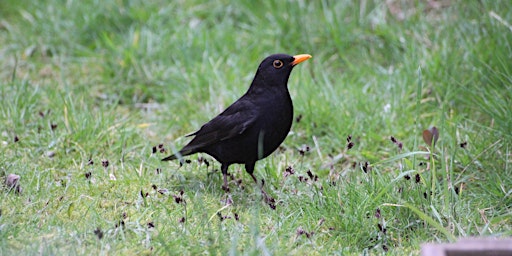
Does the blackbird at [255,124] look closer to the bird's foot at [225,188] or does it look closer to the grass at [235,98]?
the bird's foot at [225,188]

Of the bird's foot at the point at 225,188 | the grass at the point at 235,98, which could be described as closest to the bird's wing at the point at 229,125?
the grass at the point at 235,98

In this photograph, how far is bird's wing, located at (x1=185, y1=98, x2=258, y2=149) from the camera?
4309 millimetres

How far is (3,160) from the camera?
14.6ft

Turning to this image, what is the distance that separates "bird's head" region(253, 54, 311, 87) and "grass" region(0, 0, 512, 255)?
0.61 metres

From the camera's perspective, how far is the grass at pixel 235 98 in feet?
12.2

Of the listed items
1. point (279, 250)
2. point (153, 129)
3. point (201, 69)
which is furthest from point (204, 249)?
point (201, 69)

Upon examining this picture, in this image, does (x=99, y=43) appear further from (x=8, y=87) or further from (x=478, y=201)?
(x=478, y=201)

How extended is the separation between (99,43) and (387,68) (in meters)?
2.69

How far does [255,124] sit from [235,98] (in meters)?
1.42

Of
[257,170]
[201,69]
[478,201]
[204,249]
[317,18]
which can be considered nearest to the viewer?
[204,249]

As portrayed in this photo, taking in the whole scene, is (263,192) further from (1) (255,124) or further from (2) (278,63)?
(2) (278,63)

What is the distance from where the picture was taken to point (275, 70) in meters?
4.47

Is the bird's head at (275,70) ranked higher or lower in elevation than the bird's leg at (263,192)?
higher

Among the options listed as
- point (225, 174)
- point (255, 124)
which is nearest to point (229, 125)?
point (255, 124)
